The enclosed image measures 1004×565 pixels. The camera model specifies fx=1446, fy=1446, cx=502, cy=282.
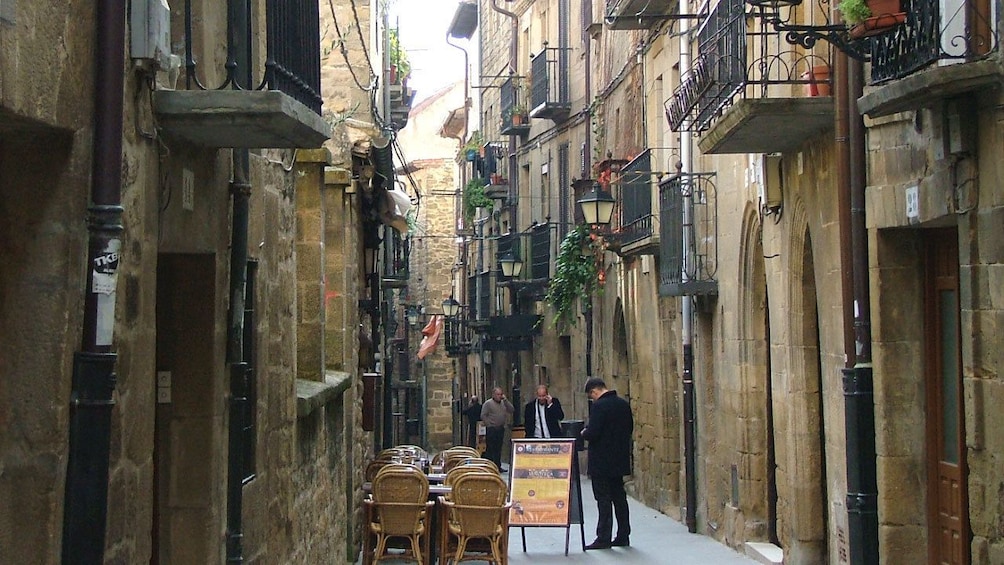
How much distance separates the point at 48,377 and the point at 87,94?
927 mm

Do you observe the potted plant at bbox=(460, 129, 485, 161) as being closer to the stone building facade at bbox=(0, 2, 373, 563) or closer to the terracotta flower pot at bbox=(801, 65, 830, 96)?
the terracotta flower pot at bbox=(801, 65, 830, 96)

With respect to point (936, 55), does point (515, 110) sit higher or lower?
higher

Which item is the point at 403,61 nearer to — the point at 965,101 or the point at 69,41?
the point at 965,101

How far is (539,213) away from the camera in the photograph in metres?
30.8

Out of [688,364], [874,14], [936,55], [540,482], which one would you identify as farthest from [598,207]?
[936,55]

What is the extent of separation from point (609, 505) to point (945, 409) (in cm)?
575

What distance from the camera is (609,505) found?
1409cm

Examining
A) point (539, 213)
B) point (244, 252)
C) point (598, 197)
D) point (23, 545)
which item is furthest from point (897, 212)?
point (539, 213)

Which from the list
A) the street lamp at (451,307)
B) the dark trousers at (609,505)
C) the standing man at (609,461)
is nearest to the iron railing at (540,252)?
the street lamp at (451,307)

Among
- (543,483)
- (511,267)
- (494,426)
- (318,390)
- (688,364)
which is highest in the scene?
(511,267)

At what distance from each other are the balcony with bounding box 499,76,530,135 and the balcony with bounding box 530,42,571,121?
271 centimetres

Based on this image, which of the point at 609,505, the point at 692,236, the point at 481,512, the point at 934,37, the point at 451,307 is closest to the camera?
the point at 934,37

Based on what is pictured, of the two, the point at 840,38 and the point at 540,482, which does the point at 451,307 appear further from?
the point at 840,38

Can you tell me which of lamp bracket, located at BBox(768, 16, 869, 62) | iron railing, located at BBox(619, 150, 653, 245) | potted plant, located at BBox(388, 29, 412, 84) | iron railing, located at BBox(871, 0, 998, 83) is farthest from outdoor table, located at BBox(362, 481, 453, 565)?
potted plant, located at BBox(388, 29, 412, 84)
